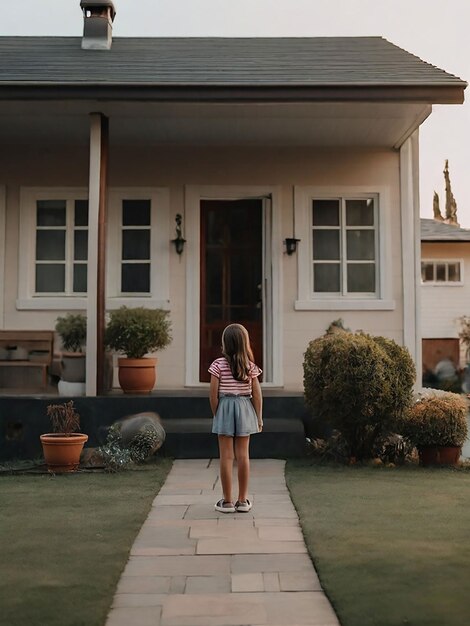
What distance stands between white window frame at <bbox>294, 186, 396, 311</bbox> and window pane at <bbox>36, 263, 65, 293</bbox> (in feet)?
10.0

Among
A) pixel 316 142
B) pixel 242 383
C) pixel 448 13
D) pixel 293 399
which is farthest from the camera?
pixel 448 13

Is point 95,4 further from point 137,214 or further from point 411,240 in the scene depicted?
point 411,240

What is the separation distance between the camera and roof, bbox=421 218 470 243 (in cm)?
2381

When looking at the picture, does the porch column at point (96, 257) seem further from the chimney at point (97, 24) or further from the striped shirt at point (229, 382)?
the striped shirt at point (229, 382)

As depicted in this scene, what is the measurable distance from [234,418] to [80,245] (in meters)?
Result: 5.21

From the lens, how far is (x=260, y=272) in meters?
10.8

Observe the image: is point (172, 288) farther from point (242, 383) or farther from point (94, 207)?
point (242, 383)

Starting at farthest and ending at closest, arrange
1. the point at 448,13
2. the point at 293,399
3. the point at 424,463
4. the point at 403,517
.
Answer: the point at 448,13
the point at 293,399
the point at 424,463
the point at 403,517

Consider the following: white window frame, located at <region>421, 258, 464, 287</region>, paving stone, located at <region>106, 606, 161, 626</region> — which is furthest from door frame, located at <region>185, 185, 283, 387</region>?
white window frame, located at <region>421, 258, 464, 287</region>

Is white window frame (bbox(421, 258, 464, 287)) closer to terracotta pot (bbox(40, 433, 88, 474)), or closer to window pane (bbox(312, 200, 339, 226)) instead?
window pane (bbox(312, 200, 339, 226))

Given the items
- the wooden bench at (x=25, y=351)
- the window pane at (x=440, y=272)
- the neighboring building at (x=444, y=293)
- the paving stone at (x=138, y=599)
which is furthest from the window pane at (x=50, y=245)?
the window pane at (x=440, y=272)

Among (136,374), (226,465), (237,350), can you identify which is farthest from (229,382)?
(136,374)

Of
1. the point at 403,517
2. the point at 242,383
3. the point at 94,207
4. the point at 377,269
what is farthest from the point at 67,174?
the point at 403,517

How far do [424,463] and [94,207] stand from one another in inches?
177
